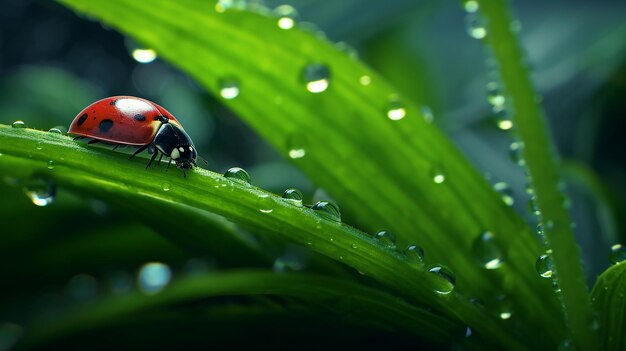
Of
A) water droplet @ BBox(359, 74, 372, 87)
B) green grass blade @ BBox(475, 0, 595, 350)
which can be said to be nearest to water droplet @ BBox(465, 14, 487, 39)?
green grass blade @ BBox(475, 0, 595, 350)

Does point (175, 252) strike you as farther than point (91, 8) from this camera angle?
Yes

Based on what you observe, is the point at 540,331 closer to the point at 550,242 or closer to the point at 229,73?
the point at 550,242

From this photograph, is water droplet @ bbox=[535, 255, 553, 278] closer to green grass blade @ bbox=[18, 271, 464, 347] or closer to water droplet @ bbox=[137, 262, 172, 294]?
green grass blade @ bbox=[18, 271, 464, 347]

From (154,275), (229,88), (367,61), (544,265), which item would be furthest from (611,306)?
(367,61)

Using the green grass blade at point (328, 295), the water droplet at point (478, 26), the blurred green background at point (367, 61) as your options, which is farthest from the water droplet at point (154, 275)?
the water droplet at point (478, 26)

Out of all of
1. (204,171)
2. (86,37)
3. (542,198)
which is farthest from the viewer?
(86,37)

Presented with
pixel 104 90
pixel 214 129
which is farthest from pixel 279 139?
pixel 104 90
